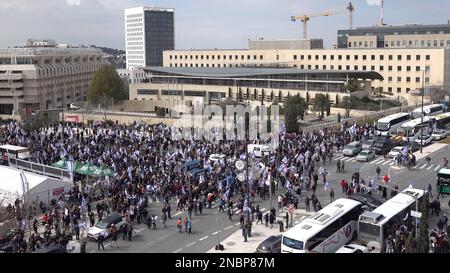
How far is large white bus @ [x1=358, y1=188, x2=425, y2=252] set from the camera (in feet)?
61.7

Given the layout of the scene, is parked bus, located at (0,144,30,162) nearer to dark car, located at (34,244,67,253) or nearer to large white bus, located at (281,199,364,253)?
dark car, located at (34,244,67,253)

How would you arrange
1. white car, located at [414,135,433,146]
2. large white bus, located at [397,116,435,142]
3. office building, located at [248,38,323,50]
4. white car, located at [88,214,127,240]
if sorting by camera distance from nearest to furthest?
white car, located at [88,214,127,240] → white car, located at [414,135,433,146] → large white bus, located at [397,116,435,142] → office building, located at [248,38,323,50]

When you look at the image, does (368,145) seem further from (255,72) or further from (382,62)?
(382,62)

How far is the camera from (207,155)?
3503 cm

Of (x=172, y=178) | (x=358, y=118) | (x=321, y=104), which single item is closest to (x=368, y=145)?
(x=358, y=118)

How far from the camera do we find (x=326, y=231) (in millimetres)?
17984

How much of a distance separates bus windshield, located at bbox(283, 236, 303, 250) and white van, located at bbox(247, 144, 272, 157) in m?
18.0

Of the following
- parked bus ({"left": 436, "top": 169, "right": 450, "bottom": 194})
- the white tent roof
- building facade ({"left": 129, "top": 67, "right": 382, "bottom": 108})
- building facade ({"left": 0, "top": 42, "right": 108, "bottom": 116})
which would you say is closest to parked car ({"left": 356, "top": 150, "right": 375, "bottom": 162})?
parked bus ({"left": 436, "top": 169, "right": 450, "bottom": 194})

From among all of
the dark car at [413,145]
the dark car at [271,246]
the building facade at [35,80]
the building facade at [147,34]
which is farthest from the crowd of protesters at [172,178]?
the building facade at [147,34]

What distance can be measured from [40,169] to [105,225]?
504 inches

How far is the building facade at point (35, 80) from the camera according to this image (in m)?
86.2
